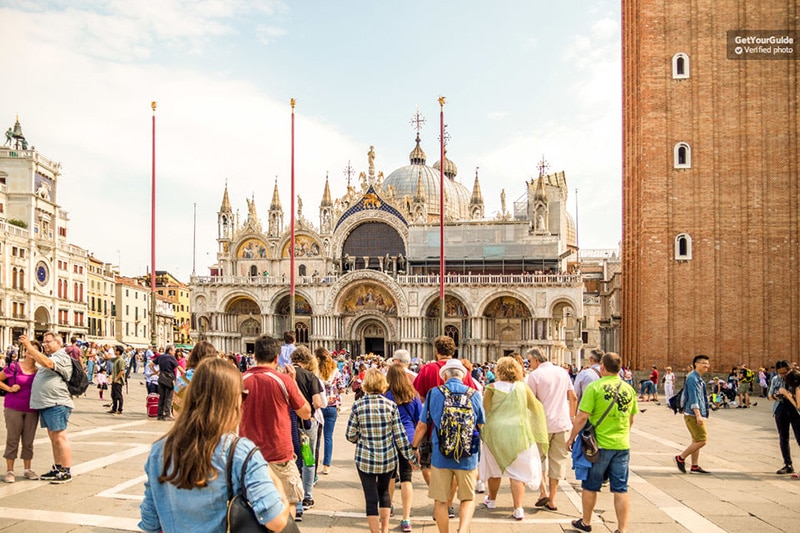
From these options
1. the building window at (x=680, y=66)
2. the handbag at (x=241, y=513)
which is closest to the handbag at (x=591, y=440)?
the handbag at (x=241, y=513)

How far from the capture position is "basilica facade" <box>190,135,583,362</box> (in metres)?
45.8

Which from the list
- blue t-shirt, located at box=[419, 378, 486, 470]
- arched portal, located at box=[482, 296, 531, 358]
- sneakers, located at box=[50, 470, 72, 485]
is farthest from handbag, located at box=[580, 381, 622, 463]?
arched portal, located at box=[482, 296, 531, 358]

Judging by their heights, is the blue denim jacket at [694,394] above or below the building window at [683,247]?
below

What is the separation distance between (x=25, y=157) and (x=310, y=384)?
53.9m

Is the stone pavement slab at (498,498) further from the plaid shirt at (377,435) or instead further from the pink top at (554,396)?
the plaid shirt at (377,435)

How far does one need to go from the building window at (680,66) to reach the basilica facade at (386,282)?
16.6 metres

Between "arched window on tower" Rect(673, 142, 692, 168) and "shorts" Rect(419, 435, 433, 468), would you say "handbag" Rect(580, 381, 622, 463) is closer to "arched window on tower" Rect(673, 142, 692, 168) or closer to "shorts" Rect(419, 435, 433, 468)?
"shorts" Rect(419, 435, 433, 468)

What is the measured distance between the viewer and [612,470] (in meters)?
6.85

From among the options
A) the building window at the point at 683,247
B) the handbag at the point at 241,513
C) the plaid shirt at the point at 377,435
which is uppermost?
the building window at the point at 683,247

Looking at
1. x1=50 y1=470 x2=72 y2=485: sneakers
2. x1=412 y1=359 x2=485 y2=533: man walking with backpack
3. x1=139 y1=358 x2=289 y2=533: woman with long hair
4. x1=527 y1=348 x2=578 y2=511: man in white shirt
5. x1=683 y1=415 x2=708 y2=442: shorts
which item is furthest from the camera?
x1=683 y1=415 x2=708 y2=442: shorts

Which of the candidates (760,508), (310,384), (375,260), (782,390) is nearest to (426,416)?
→ (310,384)

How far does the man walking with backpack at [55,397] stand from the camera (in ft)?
27.9

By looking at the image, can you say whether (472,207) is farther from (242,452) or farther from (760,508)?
(242,452)

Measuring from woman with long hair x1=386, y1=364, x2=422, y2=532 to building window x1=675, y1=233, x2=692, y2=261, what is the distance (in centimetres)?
2533
